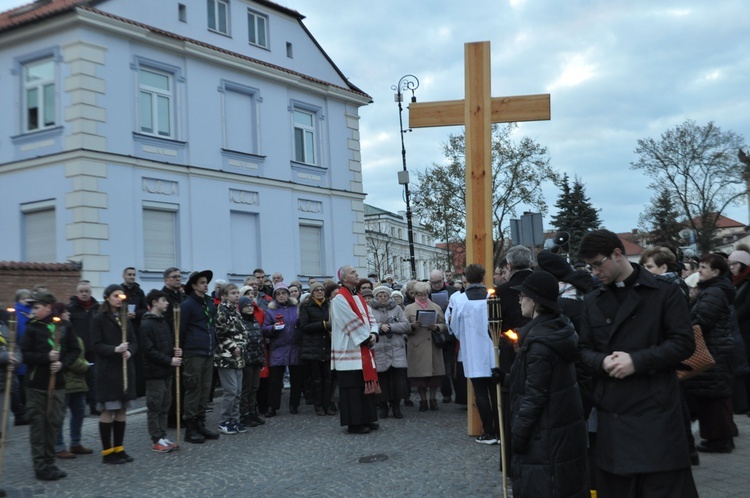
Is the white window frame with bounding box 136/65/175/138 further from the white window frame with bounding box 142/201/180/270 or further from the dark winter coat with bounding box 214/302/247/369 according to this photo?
the dark winter coat with bounding box 214/302/247/369

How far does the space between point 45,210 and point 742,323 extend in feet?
53.5

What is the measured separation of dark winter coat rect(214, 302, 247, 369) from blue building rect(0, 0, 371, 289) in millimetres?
8710

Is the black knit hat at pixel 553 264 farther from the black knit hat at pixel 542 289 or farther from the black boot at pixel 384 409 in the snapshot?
the black boot at pixel 384 409

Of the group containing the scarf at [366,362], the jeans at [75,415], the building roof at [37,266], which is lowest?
the jeans at [75,415]

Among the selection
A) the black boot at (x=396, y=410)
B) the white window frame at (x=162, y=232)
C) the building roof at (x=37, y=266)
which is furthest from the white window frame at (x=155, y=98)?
the black boot at (x=396, y=410)

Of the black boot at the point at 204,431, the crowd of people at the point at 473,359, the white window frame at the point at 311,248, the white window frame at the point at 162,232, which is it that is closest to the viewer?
the crowd of people at the point at 473,359

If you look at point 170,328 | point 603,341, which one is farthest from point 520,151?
point 603,341

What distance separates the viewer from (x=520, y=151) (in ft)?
118

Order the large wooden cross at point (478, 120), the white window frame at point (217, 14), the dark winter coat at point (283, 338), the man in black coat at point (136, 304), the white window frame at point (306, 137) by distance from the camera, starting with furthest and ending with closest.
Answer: the white window frame at point (306, 137) → the white window frame at point (217, 14) → the man in black coat at point (136, 304) → the dark winter coat at point (283, 338) → the large wooden cross at point (478, 120)

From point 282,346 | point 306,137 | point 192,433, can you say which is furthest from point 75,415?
point 306,137

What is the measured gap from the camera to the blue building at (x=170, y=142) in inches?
732

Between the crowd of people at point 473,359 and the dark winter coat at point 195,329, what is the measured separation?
0.06 feet

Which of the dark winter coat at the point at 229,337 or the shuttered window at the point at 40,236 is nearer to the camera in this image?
the dark winter coat at the point at 229,337

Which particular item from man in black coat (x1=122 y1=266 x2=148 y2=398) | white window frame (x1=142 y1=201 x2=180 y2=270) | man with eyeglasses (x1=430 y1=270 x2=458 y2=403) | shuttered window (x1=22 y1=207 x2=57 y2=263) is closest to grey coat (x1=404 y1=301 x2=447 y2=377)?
man with eyeglasses (x1=430 y1=270 x2=458 y2=403)
